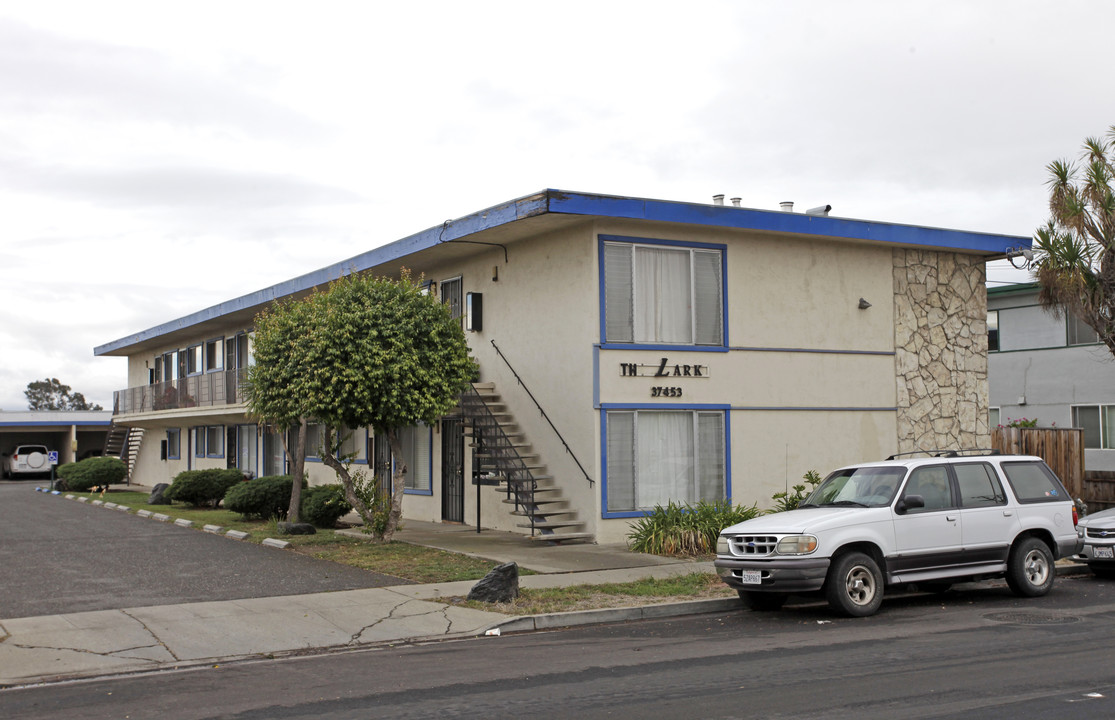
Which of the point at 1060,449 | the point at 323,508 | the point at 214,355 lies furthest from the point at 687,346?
the point at 214,355

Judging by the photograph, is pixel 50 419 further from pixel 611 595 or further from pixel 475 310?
pixel 611 595

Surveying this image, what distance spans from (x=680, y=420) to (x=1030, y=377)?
15.7m

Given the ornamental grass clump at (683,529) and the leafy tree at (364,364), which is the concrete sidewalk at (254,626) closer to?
the ornamental grass clump at (683,529)

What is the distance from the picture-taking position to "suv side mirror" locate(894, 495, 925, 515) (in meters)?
11.6

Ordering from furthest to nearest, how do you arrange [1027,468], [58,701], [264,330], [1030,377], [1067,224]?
[1030,377] < [1067,224] < [264,330] < [1027,468] < [58,701]

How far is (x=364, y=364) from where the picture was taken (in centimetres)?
1661

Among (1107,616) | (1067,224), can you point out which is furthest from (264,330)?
(1067,224)

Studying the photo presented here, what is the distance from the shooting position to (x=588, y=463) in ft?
58.5

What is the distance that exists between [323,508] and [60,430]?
1960 inches

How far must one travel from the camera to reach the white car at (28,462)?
57344 mm

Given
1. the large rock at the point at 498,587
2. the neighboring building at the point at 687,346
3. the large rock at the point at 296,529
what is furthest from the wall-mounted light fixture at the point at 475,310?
the large rock at the point at 498,587

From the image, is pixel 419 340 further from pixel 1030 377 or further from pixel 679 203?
pixel 1030 377

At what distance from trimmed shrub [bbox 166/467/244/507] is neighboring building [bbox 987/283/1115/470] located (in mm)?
21286

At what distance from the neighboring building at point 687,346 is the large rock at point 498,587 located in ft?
18.3
